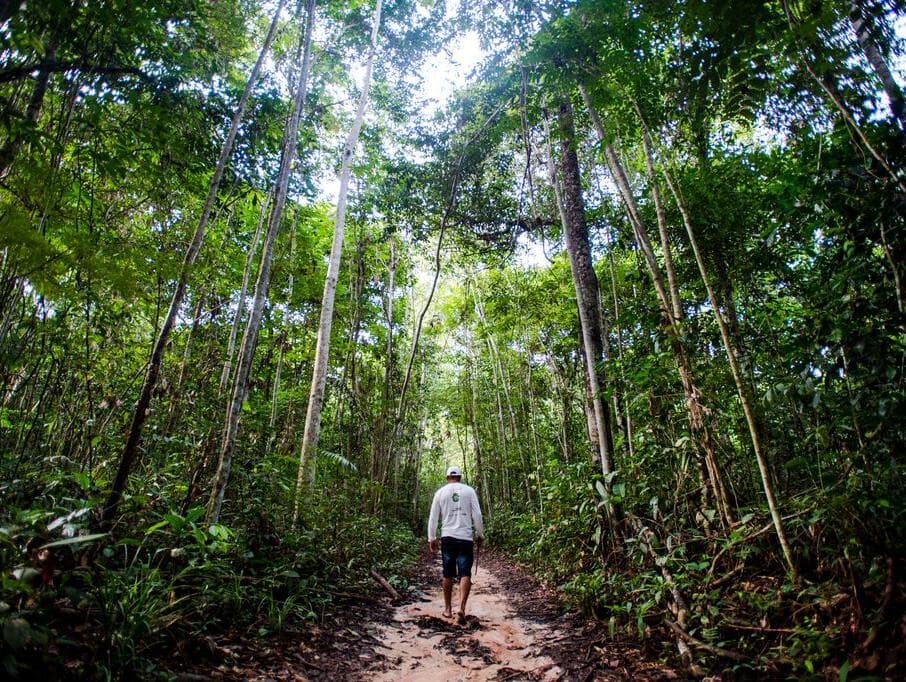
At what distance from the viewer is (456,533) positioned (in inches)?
205

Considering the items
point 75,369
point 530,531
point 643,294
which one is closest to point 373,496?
point 530,531

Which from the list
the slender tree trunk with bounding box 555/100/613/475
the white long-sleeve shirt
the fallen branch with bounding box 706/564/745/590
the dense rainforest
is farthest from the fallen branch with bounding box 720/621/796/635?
the white long-sleeve shirt

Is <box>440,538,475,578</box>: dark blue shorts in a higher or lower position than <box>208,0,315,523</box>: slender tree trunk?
lower

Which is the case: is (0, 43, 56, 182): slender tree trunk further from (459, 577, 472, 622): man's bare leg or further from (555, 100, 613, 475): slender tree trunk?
(459, 577, 472, 622): man's bare leg

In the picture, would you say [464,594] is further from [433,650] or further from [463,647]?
[433,650]

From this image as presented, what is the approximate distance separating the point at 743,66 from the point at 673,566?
3909mm

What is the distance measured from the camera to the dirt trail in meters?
3.29

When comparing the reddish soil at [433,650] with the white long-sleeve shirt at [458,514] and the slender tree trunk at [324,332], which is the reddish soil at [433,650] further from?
the slender tree trunk at [324,332]

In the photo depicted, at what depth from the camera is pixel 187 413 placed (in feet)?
18.0

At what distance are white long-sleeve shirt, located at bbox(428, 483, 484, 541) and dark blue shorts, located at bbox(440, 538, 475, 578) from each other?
67 millimetres

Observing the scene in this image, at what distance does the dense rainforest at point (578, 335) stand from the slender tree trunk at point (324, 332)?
0.22 ft

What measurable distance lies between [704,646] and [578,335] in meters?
6.38

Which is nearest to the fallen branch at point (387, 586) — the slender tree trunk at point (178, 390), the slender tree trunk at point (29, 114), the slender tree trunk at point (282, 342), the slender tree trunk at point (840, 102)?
the slender tree trunk at point (282, 342)

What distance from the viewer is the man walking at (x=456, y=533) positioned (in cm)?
505
